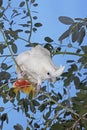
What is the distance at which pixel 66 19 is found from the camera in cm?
88

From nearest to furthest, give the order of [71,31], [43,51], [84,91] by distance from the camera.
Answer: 1. [71,31]
2. [43,51]
3. [84,91]

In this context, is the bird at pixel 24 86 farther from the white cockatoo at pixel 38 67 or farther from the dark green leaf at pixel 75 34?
the dark green leaf at pixel 75 34

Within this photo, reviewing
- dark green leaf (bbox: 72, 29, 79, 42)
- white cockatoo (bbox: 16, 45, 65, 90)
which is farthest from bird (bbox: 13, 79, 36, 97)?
dark green leaf (bbox: 72, 29, 79, 42)

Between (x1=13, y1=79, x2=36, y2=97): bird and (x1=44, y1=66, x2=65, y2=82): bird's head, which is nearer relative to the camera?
(x1=44, y1=66, x2=65, y2=82): bird's head

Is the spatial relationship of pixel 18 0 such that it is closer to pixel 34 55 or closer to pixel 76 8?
pixel 76 8

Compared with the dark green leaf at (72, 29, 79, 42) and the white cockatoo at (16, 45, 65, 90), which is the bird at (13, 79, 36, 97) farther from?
the dark green leaf at (72, 29, 79, 42)

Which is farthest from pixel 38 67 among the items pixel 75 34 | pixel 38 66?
pixel 75 34

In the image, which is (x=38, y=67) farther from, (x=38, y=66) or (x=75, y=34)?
(x=75, y=34)

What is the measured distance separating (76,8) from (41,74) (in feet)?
3.67

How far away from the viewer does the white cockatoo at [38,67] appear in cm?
87

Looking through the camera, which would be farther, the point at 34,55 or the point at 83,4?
the point at 83,4

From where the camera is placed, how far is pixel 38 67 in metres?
0.89

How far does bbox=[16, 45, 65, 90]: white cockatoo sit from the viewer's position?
87 cm

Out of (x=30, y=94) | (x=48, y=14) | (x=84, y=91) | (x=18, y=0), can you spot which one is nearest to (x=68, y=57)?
(x=48, y=14)
